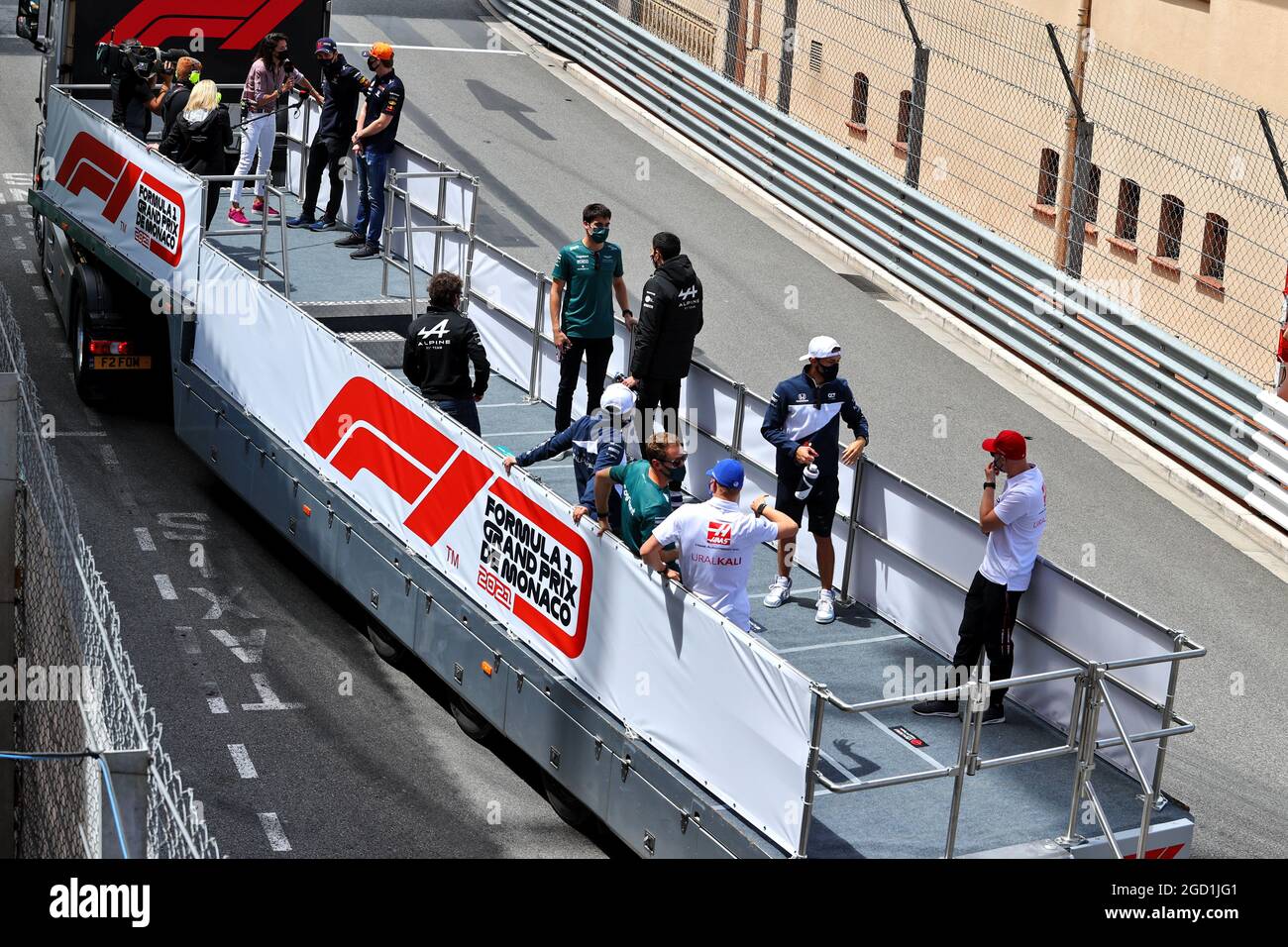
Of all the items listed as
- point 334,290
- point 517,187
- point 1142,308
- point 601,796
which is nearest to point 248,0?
point 334,290

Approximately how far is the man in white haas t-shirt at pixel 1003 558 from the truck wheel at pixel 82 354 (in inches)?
353

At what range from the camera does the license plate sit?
51.6 ft

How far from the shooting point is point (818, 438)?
36.1ft

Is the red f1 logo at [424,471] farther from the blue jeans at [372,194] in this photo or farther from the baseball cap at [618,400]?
the blue jeans at [372,194]

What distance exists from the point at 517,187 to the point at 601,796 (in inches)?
572

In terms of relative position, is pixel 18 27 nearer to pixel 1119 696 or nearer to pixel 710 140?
pixel 710 140

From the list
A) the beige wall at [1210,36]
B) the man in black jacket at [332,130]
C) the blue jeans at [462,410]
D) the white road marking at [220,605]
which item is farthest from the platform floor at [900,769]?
the beige wall at [1210,36]

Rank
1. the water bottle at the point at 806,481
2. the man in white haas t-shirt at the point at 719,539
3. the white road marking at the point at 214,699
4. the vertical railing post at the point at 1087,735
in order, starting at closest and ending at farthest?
the vertical railing post at the point at 1087,735
the man in white haas t-shirt at the point at 719,539
the water bottle at the point at 806,481
the white road marking at the point at 214,699

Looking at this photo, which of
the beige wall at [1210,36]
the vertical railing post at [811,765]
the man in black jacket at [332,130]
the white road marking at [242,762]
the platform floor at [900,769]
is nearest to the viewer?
the vertical railing post at [811,765]

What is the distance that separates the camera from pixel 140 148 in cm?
1514

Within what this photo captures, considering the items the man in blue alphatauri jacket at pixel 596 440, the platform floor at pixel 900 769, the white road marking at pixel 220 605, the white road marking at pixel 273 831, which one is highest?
the man in blue alphatauri jacket at pixel 596 440

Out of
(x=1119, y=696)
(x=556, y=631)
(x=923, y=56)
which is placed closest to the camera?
(x=1119, y=696)

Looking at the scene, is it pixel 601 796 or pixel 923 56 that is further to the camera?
pixel 923 56

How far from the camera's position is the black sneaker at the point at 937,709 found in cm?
998
